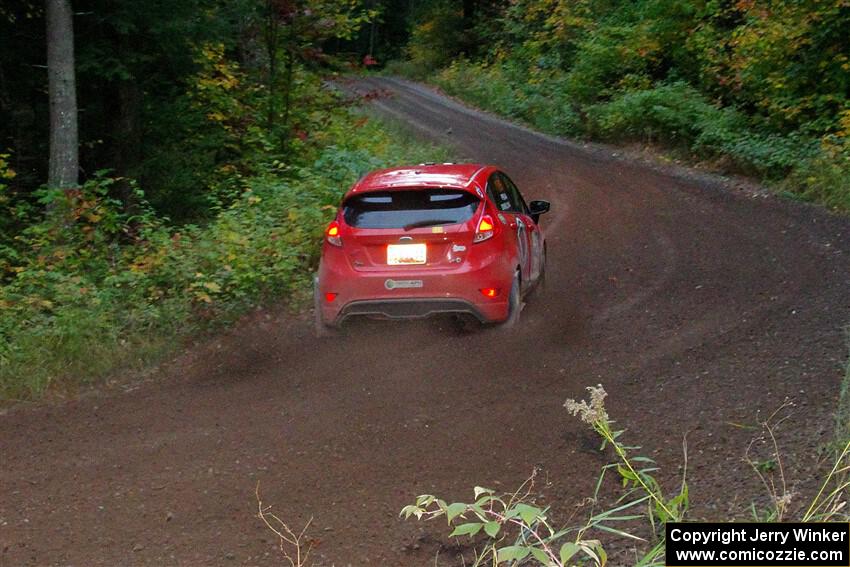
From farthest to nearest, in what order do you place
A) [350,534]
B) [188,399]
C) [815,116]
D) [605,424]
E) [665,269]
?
[815,116] → [665,269] → [188,399] → [350,534] → [605,424]

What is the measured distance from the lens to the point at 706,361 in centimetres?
804

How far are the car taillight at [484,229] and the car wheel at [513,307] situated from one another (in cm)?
60

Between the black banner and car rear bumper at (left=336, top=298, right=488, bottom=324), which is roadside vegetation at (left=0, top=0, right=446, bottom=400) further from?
the black banner

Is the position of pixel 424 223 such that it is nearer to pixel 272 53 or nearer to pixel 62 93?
pixel 62 93

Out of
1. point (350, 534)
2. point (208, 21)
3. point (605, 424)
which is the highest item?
point (208, 21)

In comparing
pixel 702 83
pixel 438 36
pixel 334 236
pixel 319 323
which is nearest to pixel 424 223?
pixel 334 236

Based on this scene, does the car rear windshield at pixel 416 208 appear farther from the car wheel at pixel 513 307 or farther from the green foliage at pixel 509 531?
the green foliage at pixel 509 531

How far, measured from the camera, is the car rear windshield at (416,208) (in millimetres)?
8984

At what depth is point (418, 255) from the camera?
29.2 feet

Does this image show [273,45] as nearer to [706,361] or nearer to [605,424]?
[706,361]

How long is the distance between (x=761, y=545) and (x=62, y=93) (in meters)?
11.4

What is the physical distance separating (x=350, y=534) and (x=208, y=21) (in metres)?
11.1

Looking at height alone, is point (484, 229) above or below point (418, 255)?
above

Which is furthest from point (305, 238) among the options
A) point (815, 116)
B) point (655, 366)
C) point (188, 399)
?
point (815, 116)
